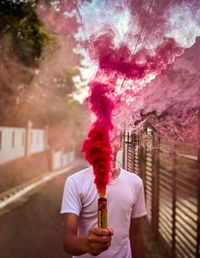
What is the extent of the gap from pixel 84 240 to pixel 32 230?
729cm

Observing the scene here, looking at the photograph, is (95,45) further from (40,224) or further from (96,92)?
(40,224)

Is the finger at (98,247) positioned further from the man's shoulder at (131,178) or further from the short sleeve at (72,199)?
the man's shoulder at (131,178)

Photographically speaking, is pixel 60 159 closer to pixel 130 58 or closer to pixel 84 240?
pixel 130 58

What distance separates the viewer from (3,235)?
8.88 m

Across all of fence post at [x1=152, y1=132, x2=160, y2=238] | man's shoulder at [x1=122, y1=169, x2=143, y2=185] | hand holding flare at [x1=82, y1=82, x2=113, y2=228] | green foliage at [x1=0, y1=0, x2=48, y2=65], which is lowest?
fence post at [x1=152, y1=132, x2=160, y2=238]

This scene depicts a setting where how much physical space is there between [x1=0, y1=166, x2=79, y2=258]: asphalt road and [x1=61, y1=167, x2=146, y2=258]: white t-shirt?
16.0 feet

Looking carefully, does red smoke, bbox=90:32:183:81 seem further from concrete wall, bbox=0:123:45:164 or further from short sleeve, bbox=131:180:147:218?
concrete wall, bbox=0:123:45:164

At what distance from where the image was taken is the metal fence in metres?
3.45

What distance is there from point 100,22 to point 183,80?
0.95 metres

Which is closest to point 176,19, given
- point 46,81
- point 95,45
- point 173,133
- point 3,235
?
point 95,45

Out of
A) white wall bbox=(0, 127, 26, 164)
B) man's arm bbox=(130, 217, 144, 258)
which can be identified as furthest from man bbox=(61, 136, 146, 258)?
white wall bbox=(0, 127, 26, 164)

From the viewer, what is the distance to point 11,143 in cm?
2294

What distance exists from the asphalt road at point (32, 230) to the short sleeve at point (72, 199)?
197 inches

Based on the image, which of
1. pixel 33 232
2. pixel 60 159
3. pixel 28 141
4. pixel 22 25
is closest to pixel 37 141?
pixel 28 141
